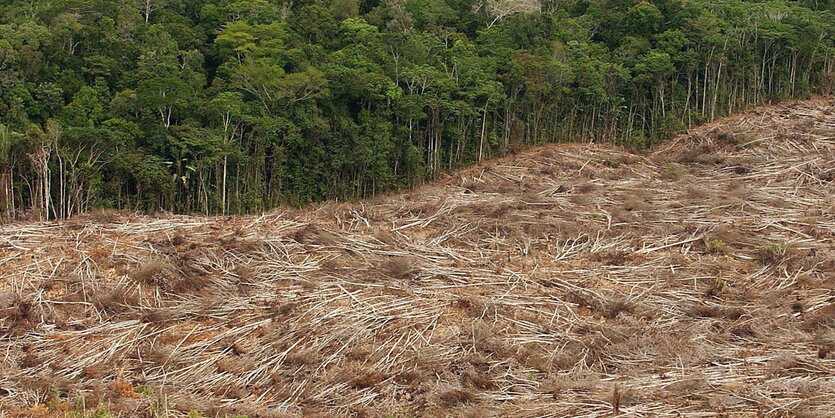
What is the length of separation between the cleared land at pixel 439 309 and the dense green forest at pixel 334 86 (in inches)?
185

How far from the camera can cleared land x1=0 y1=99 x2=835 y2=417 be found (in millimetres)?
6391

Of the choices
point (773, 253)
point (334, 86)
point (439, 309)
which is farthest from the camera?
point (334, 86)

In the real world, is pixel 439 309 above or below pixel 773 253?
below

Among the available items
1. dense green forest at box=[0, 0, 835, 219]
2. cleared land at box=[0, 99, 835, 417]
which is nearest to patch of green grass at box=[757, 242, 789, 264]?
cleared land at box=[0, 99, 835, 417]

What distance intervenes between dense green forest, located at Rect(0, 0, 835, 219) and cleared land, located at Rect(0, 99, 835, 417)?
469 cm

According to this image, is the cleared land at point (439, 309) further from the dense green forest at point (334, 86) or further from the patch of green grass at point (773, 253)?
the dense green forest at point (334, 86)

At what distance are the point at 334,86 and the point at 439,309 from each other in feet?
33.0

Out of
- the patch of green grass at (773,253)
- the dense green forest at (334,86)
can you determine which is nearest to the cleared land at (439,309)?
the patch of green grass at (773,253)

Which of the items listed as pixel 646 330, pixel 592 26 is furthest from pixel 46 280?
pixel 592 26

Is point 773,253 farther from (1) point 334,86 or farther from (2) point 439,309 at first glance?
(1) point 334,86

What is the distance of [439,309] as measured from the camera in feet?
26.5

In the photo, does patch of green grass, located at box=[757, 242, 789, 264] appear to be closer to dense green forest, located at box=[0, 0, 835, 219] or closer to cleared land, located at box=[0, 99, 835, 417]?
cleared land, located at box=[0, 99, 835, 417]

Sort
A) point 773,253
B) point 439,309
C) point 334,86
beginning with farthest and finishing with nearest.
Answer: point 334,86 < point 773,253 < point 439,309

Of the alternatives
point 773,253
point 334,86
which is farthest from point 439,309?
point 334,86
